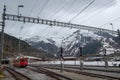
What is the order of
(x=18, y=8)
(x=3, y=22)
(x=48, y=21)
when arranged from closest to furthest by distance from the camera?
(x=3, y=22) < (x=18, y=8) < (x=48, y=21)

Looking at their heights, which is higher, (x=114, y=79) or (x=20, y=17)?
(x=20, y=17)

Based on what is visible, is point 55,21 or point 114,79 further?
point 55,21

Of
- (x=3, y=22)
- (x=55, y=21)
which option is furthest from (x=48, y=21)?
(x=3, y=22)

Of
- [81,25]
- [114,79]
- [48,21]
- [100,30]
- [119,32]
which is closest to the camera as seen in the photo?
[114,79]

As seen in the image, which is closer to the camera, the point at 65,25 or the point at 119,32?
the point at 65,25

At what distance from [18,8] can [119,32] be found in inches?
990

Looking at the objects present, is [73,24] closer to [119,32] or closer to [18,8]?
[18,8]

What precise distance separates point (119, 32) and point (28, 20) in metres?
23.0

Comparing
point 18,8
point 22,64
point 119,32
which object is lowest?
point 22,64

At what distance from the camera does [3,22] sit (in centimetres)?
3553

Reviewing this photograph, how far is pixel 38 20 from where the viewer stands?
133 ft

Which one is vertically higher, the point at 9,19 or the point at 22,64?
the point at 9,19

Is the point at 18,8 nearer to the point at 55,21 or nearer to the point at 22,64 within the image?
the point at 55,21

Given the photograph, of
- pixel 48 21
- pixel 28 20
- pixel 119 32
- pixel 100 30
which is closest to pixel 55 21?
pixel 48 21
